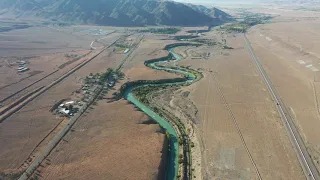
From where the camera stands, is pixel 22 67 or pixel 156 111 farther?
pixel 22 67

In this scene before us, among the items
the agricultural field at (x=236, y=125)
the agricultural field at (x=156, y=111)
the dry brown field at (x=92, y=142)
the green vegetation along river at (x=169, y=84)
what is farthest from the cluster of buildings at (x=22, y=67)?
the agricultural field at (x=236, y=125)

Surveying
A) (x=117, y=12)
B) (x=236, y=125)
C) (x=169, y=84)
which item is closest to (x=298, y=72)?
(x=169, y=84)

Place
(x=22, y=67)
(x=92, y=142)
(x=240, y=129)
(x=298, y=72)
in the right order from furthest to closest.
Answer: (x=22, y=67)
(x=298, y=72)
(x=240, y=129)
(x=92, y=142)

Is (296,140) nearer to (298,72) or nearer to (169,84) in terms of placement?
(169,84)

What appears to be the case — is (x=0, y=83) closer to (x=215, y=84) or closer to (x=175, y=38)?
(x=215, y=84)

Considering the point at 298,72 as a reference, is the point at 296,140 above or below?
below

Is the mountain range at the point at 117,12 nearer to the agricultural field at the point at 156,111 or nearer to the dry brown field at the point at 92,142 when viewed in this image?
the agricultural field at the point at 156,111
